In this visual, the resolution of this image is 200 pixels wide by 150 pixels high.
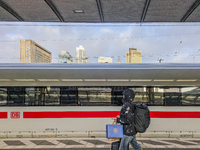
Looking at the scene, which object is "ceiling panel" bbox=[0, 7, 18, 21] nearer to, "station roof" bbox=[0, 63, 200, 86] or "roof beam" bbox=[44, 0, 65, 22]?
"roof beam" bbox=[44, 0, 65, 22]

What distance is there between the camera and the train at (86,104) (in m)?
5.67

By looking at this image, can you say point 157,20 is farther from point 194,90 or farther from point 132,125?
point 194,90

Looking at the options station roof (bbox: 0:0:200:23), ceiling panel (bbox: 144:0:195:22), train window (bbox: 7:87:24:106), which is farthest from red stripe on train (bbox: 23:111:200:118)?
ceiling panel (bbox: 144:0:195:22)

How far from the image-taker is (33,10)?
8.07 ft

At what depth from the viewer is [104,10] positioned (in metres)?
2.43

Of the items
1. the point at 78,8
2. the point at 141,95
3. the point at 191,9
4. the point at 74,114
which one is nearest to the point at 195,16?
the point at 191,9

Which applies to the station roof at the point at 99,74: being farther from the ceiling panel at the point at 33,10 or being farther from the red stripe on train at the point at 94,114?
the ceiling panel at the point at 33,10

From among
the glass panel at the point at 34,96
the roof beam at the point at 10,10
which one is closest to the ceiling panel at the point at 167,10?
the roof beam at the point at 10,10

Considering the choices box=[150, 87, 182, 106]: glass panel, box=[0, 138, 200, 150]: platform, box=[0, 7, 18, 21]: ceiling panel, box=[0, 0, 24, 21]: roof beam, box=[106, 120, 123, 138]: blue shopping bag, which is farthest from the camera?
box=[150, 87, 182, 106]: glass panel

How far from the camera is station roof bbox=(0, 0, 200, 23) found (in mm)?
2236

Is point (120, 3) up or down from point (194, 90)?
up

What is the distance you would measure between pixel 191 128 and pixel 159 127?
3.88 ft

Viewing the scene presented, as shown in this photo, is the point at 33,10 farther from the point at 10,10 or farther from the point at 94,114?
the point at 94,114

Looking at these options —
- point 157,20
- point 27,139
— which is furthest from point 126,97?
point 27,139
